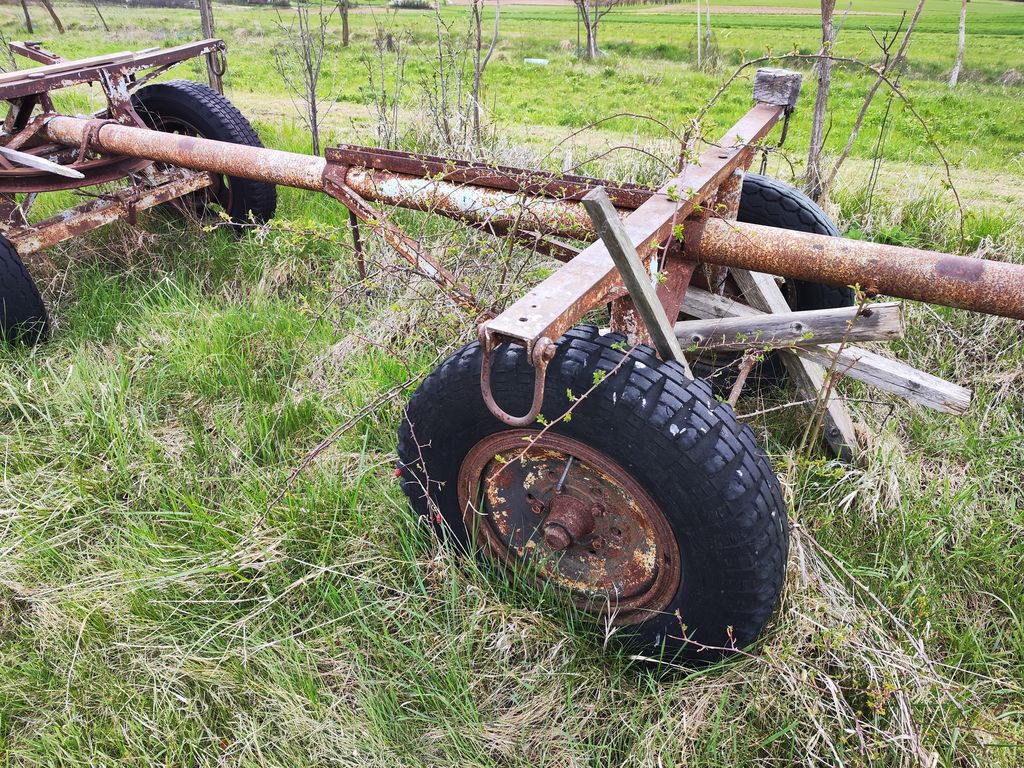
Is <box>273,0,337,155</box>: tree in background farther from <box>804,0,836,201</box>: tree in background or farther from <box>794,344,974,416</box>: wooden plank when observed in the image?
<box>794,344,974,416</box>: wooden plank

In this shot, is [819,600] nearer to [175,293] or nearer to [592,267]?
[592,267]

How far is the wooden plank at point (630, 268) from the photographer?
4.96 ft

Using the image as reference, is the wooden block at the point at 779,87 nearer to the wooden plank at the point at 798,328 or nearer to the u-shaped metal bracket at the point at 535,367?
the wooden plank at the point at 798,328

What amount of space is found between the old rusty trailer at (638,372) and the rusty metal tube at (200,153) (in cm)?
2

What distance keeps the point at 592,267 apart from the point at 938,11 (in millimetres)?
35252

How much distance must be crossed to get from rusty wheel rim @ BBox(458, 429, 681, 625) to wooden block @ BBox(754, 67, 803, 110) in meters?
2.05

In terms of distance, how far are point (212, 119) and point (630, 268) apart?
3472mm


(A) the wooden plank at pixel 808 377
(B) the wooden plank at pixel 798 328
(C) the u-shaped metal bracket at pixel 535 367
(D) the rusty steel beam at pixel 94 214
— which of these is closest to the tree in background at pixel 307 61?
(D) the rusty steel beam at pixel 94 214

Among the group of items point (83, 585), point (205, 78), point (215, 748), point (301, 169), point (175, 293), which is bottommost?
point (215, 748)

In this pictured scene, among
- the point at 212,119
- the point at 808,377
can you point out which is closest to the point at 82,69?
the point at 212,119

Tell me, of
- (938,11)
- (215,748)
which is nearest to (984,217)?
(215,748)

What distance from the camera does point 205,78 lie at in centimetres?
1087

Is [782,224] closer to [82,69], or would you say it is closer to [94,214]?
[94,214]

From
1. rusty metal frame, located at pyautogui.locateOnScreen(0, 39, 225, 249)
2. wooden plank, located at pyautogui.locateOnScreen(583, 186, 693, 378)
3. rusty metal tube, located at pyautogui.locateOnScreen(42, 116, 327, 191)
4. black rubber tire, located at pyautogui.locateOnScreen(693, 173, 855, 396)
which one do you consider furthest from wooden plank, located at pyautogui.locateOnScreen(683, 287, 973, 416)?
rusty metal frame, located at pyautogui.locateOnScreen(0, 39, 225, 249)
